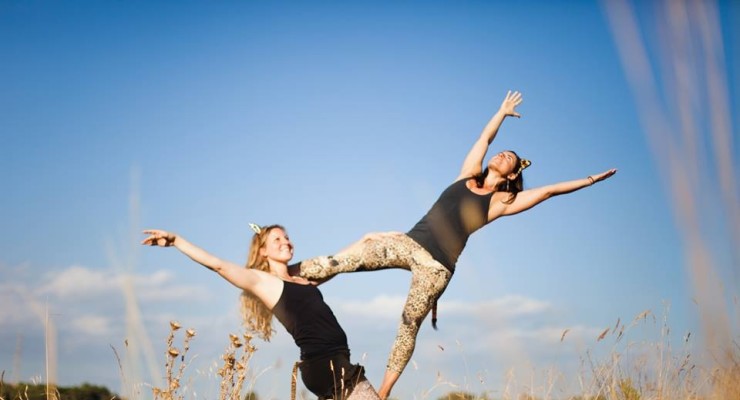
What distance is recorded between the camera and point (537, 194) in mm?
6219

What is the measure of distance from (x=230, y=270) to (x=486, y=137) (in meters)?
3.11

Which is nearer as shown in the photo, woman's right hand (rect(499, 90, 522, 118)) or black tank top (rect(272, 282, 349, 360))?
black tank top (rect(272, 282, 349, 360))

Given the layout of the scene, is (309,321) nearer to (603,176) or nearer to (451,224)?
(451,224)

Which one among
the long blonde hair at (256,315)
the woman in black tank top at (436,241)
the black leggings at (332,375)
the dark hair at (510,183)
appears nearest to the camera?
the black leggings at (332,375)

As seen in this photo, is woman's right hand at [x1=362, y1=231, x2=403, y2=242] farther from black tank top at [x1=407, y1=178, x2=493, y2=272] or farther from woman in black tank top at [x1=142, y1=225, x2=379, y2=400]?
woman in black tank top at [x1=142, y1=225, x2=379, y2=400]

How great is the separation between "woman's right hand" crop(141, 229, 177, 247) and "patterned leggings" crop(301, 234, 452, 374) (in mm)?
1580

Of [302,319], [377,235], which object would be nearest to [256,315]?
[302,319]

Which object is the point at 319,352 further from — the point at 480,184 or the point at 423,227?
the point at 480,184

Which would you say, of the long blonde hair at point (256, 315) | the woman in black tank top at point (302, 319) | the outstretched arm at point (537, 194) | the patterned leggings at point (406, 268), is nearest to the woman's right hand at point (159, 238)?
the woman in black tank top at point (302, 319)

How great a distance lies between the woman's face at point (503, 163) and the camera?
20.9 feet

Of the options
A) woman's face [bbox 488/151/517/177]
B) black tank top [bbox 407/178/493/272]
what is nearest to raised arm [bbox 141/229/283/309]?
black tank top [bbox 407/178/493/272]

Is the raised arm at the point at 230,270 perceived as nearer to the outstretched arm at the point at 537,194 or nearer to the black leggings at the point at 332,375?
the black leggings at the point at 332,375

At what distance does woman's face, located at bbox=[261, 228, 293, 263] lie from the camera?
16.2 ft

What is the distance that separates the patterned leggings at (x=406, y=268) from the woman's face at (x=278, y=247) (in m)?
0.83
